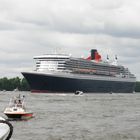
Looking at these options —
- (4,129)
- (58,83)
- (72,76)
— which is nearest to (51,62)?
(72,76)

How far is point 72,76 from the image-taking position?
162 m

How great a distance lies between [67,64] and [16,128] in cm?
12241

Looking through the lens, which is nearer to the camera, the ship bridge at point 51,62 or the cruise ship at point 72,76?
the cruise ship at point 72,76

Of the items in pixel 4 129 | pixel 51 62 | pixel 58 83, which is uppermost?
pixel 51 62

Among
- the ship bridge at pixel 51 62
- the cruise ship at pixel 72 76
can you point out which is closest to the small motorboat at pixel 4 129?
the cruise ship at pixel 72 76

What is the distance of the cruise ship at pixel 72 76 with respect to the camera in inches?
6191

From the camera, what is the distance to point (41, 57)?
172 m

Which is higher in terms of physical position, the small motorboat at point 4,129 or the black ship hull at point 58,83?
the black ship hull at point 58,83

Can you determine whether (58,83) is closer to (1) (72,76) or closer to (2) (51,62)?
(1) (72,76)

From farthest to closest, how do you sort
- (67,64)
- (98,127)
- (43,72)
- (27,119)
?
(67,64) → (43,72) → (27,119) → (98,127)

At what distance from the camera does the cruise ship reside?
157250 millimetres

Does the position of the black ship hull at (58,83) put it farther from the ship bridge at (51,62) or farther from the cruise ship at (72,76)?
the ship bridge at (51,62)

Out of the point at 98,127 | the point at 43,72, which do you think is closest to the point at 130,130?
the point at 98,127

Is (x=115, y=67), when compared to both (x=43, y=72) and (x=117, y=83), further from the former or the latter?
(x=43, y=72)
